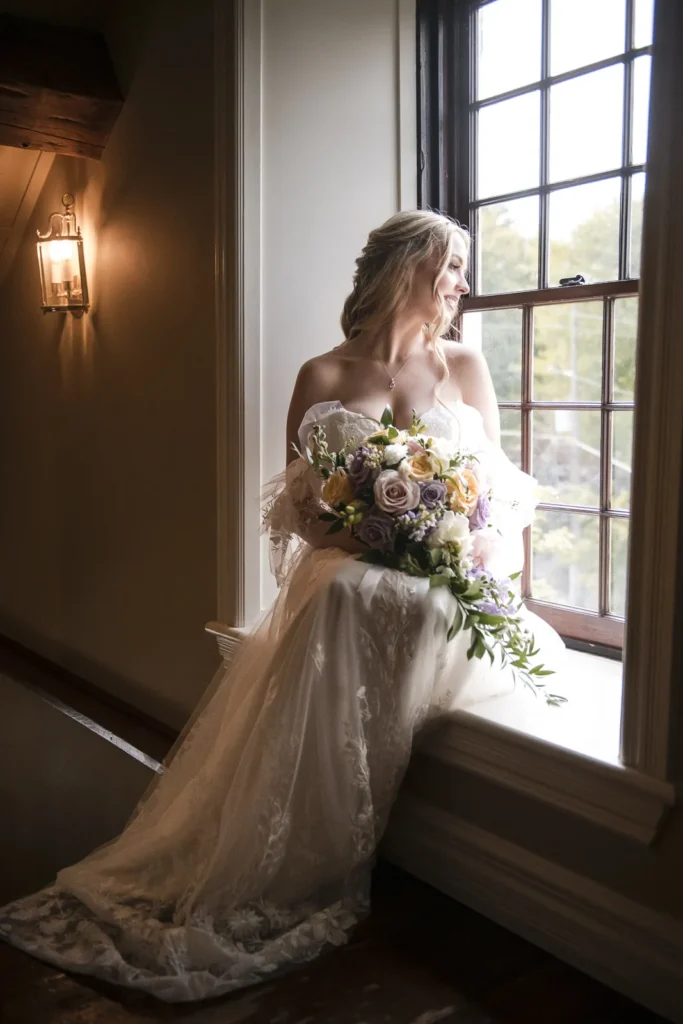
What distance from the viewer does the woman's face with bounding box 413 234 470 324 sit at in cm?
256

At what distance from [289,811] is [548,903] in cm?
60

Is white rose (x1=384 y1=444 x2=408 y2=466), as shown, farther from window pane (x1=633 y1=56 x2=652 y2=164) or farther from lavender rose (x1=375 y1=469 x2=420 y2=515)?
window pane (x1=633 y1=56 x2=652 y2=164)

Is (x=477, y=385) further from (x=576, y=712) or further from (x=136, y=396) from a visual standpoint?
(x=136, y=396)

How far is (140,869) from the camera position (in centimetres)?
226

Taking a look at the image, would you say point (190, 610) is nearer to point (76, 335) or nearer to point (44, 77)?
point (76, 335)

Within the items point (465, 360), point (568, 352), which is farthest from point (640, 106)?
point (465, 360)

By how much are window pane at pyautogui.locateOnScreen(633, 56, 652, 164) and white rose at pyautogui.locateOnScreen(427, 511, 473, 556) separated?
103 centimetres

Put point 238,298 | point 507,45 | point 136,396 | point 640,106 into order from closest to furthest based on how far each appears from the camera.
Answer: point 640,106 → point 507,45 → point 238,298 → point 136,396

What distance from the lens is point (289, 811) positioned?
84.5 inches

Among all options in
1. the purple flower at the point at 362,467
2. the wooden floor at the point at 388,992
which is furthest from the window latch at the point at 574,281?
the wooden floor at the point at 388,992

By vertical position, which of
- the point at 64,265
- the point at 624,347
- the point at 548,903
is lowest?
the point at 548,903

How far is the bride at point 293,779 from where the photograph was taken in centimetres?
205

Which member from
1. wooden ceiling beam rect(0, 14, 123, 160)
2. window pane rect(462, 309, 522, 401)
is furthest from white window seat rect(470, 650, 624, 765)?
wooden ceiling beam rect(0, 14, 123, 160)

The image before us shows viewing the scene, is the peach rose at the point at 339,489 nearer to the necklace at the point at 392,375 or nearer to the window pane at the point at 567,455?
the necklace at the point at 392,375
